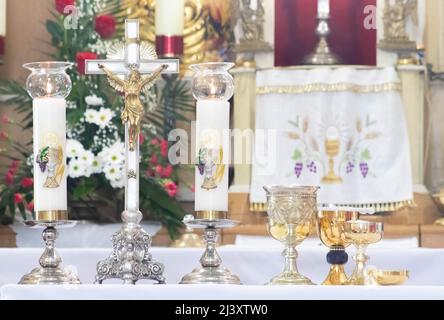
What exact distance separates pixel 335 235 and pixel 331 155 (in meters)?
3.40

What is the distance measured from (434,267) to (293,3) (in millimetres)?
3722

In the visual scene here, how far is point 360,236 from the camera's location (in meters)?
2.73

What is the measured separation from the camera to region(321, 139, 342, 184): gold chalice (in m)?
6.17

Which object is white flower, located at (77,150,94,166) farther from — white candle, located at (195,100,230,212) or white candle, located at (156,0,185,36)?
white candle, located at (195,100,230,212)

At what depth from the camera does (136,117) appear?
9.38ft

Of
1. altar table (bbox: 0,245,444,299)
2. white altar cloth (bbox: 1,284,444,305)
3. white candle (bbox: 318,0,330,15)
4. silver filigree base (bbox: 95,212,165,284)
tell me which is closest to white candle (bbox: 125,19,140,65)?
silver filigree base (bbox: 95,212,165,284)

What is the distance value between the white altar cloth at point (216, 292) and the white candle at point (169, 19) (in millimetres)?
3505

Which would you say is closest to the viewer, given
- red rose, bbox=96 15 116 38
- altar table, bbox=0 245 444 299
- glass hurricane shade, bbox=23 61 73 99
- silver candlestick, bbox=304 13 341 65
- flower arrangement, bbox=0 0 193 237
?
glass hurricane shade, bbox=23 61 73 99

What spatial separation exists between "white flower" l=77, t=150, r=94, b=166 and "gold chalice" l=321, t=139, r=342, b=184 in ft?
3.78

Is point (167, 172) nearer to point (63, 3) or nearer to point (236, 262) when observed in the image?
point (63, 3)

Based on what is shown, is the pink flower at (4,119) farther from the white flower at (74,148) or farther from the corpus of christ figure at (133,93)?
the corpus of christ figure at (133,93)
